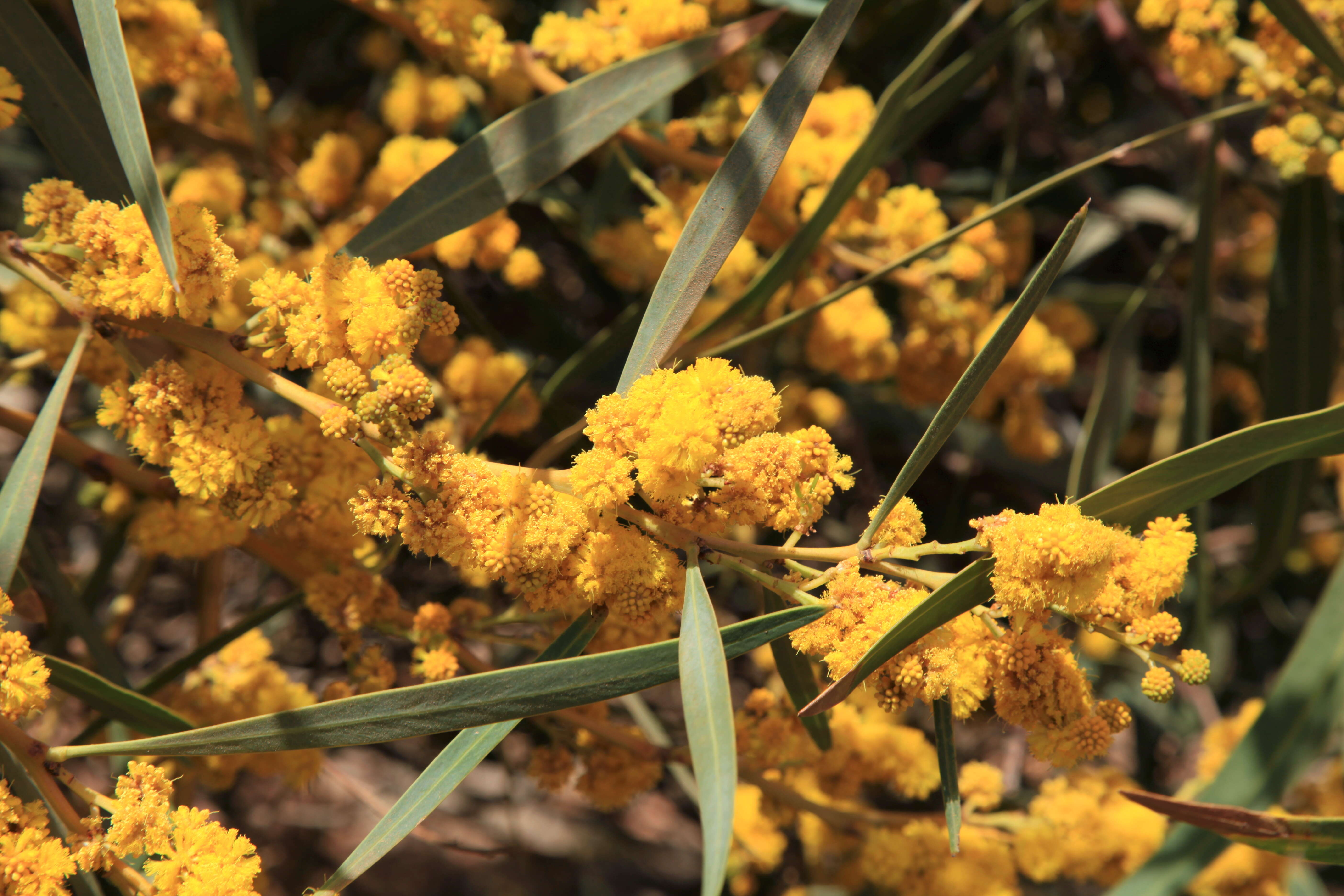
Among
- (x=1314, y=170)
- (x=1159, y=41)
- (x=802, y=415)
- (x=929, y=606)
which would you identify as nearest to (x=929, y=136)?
(x=1159, y=41)

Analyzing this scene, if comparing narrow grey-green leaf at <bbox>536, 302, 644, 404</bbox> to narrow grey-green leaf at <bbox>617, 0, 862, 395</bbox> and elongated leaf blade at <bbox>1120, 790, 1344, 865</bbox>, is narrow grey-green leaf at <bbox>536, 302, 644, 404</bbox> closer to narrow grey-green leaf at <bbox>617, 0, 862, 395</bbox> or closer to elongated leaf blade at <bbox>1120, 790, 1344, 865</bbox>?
narrow grey-green leaf at <bbox>617, 0, 862, 395</bbox>

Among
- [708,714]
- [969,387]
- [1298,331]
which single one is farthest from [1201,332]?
Answer: [708,714]

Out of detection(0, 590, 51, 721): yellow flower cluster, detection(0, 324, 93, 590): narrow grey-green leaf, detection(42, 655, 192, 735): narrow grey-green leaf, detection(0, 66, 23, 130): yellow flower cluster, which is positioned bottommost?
detection(42, 655, 192, 735): narrow grey-green leaf

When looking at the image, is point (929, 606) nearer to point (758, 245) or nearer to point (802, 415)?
point (758, 245)

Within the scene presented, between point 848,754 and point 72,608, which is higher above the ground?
point 848,754

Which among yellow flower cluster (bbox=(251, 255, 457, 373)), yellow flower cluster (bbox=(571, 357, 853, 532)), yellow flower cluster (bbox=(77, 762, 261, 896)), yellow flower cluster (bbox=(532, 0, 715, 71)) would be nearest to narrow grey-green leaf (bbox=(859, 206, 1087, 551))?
yellow flower cluster (bbox=(571, 357, 853, 532))

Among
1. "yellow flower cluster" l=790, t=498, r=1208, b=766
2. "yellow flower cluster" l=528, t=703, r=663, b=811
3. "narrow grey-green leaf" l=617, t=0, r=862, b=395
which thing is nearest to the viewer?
"yellow flower cluster" l=790, t=498, r=1208, b=766

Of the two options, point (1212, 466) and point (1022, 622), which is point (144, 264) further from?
point (1212, 466)
